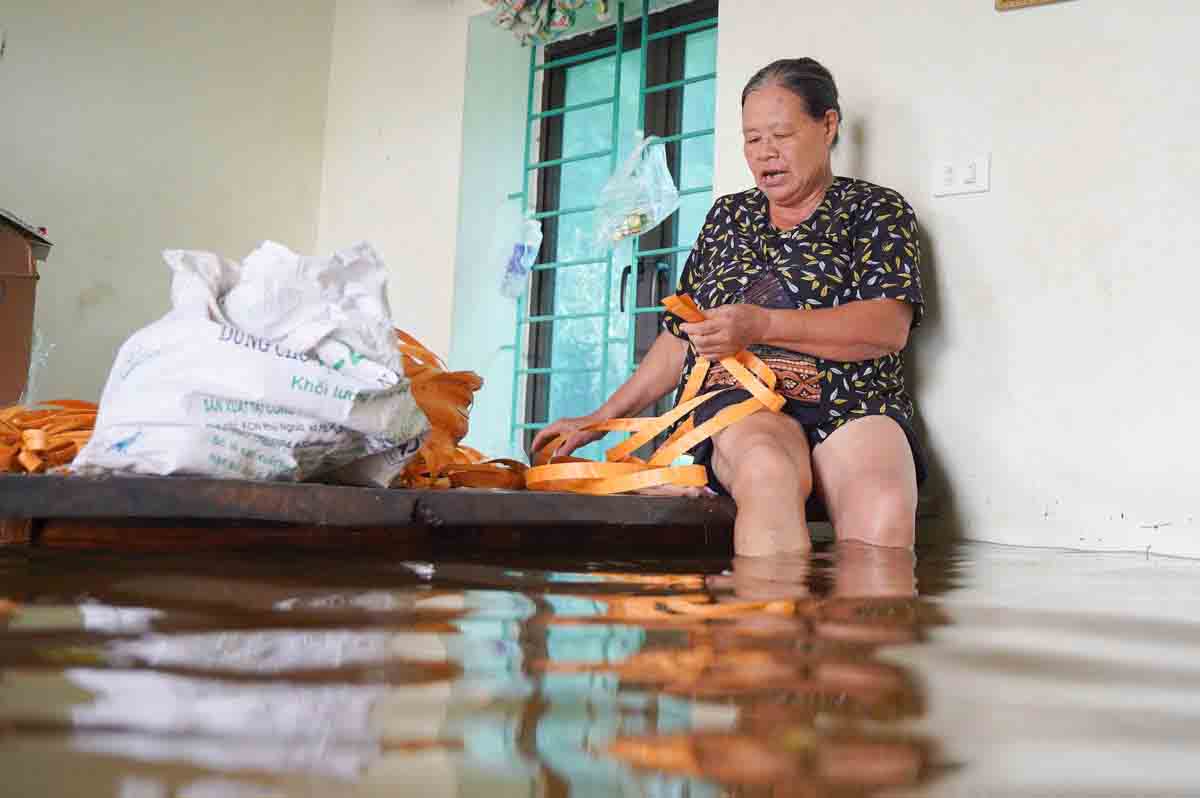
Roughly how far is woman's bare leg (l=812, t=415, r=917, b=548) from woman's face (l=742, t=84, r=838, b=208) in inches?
20.7

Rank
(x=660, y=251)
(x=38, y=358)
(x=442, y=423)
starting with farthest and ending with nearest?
(x=38, y=358) → (x=660, y=251) → (x=442, y=423)

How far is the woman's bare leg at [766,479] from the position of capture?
184 centimetres

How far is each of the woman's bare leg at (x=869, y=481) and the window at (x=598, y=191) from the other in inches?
67.6

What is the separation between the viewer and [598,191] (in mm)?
4223

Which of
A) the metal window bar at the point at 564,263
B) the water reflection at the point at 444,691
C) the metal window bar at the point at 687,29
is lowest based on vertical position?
the water reflection at the point at 444,691

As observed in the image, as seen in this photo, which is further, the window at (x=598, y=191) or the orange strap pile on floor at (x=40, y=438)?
the window at (x=598, y=191)

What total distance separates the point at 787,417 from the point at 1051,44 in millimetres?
1101

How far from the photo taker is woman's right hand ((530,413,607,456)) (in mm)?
2295

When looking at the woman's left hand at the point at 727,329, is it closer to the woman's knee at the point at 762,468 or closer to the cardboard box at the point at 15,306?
the woman's knee at the point at 762,468

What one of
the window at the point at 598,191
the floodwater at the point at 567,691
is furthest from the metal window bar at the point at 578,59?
the floodwater at the point at 567,691

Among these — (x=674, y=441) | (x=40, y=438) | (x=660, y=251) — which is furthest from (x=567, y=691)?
(x=660, y=251)

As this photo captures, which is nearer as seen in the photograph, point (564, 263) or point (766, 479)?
point (766, 479)

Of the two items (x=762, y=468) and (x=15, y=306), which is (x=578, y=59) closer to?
(x=15, y=306)

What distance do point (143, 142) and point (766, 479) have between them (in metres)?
3.51
